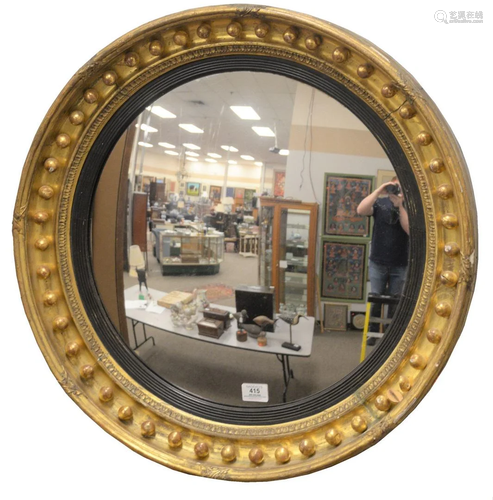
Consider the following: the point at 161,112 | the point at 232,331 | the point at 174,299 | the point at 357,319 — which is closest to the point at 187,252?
the point at 174,299

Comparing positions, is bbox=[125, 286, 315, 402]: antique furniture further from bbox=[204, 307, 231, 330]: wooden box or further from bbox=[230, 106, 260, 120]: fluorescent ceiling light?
bbox=[230, 106, 260, 120]: fluorescent ceiling light

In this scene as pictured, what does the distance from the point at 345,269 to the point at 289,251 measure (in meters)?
0.14

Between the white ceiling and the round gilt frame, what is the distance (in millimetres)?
62

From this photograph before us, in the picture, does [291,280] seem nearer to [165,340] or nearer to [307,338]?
[307,338]

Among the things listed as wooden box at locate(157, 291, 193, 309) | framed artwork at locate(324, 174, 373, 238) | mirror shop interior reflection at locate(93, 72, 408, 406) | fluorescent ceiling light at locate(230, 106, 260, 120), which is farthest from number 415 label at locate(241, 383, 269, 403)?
fluorescent ceiling light at locate(230, 106, 260, 120)

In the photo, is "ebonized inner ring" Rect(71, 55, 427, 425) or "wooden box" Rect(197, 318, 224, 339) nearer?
"ebonized inner ring" Rect(71, 55, 427, 425)

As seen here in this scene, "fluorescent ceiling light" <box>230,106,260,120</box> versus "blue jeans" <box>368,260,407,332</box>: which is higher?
"fluorescent ceiling light" <box>230,106,260,120</box>

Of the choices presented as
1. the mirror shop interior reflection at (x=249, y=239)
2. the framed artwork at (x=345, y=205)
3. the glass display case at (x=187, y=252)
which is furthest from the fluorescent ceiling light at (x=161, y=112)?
the framed artwork at (x=345, y=205)

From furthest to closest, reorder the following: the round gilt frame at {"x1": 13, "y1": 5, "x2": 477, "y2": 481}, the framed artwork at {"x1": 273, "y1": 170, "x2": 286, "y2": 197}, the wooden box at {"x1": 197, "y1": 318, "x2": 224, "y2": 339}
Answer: the wooden box at {"x1": 197, "y1": 318, "x2": 224, "y2": 339} → the framed artwork at {"x1": 273, "y1": 170, "x2": 286, "y2": 197} → the round gilt frame at {"x1": 13, "y1": 5, "x2": 477, "y2": 481}

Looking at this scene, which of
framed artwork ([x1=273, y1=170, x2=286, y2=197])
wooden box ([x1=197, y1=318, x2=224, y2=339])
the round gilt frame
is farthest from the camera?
wooden box ([x1=197, y1=318, x2=224, y2=339])

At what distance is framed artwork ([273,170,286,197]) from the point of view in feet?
2.93

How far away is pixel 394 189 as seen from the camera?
0.85m

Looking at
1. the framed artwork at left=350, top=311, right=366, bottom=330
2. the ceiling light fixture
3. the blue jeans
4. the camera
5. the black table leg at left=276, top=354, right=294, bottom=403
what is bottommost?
the black table leg at left=276, top=354, right=294, bottom=403

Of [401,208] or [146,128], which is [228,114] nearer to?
[146,128]
